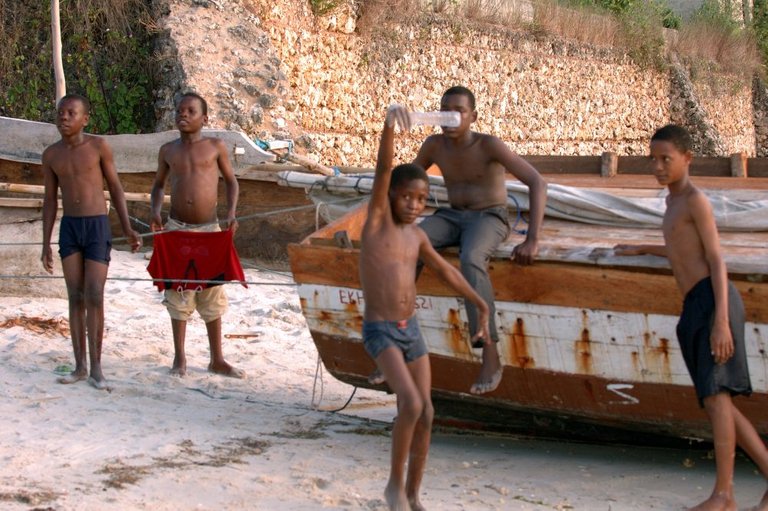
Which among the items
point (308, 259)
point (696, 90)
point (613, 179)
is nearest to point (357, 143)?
point (613, 179)

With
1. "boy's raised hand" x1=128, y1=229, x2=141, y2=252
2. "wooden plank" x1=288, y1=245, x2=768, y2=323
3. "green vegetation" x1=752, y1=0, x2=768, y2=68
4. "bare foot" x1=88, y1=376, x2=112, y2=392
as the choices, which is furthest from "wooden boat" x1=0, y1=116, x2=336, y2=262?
"green vegetation" x1=752, y1=0, x2=768, y2=68

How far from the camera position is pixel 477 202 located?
5680 mm

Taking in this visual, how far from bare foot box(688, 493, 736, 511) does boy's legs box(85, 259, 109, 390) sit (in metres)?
3.52

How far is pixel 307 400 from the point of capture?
23.2 ft

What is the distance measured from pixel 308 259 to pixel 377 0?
32.9 feet

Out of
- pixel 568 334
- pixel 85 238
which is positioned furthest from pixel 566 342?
pixel 85 238

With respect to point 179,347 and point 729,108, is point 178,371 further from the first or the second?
point 729,108

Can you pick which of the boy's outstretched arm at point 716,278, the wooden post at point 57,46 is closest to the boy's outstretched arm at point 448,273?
the boy's outstretched arm at point 716,278

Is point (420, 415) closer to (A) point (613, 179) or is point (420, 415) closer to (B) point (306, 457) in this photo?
(B) point (306, 457)

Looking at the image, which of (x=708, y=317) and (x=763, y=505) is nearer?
(x=708, y=317)

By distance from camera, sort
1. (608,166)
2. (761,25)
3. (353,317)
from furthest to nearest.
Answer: (761,25) → (608,166) → (353,317)

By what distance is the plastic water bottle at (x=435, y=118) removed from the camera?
439cm

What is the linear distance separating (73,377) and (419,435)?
2.88 meters

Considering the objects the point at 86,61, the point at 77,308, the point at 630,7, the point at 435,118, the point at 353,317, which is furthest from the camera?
the point at 630,7
